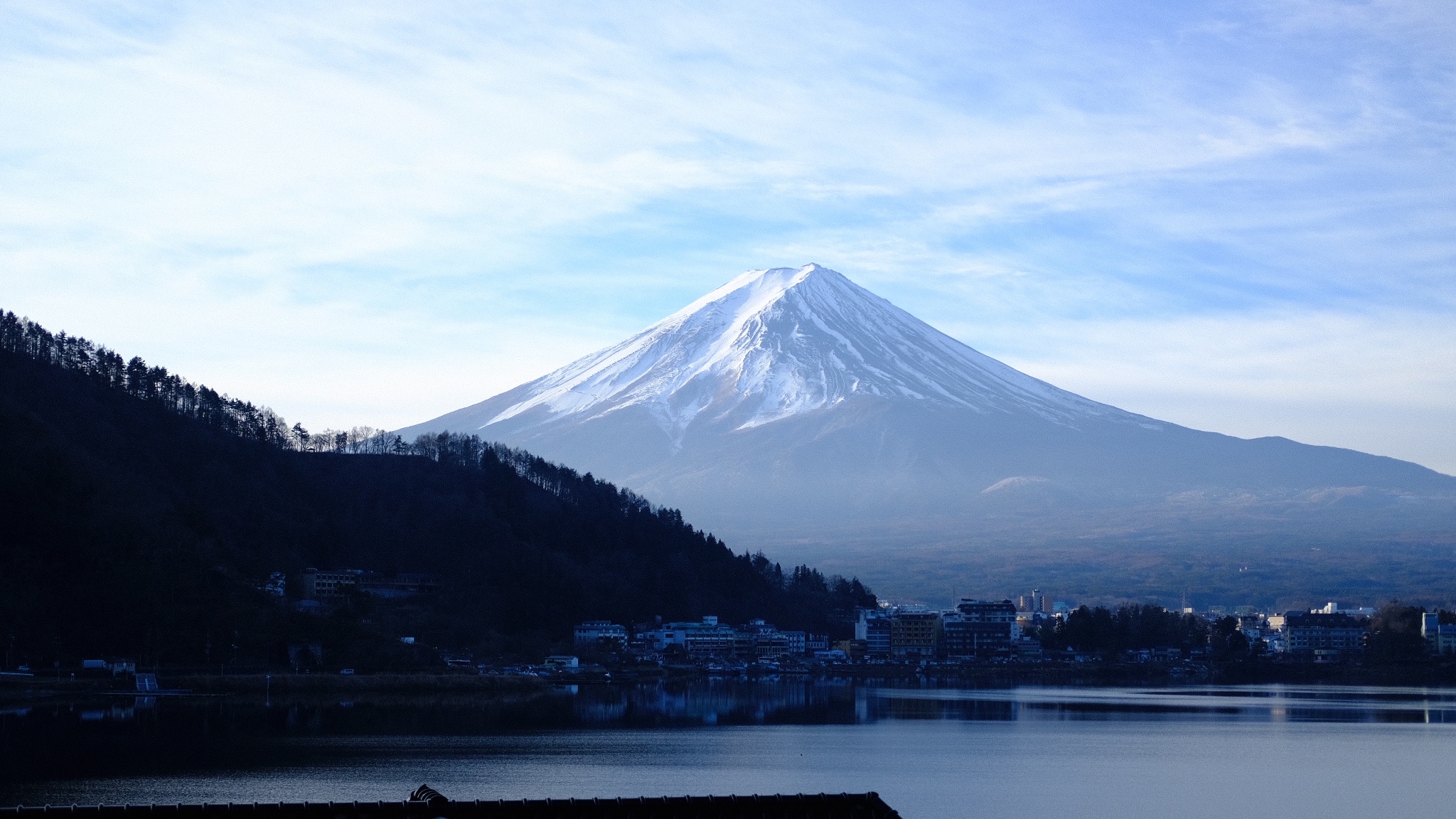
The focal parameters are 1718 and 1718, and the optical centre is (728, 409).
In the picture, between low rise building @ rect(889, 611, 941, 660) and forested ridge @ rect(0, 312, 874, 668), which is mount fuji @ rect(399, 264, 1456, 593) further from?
forested ridge @ rect(0, 312, 874, 668)

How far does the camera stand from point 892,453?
154 m

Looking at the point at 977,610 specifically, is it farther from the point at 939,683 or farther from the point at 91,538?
the point at 91,538

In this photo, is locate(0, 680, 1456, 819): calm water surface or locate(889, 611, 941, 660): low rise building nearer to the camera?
locate(0, 680, 1456, 819): calm water surface

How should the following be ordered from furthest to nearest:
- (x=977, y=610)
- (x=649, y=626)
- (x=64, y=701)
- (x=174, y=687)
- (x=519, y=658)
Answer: (x=977, y=610) < (x=649, y=626) < (x=519, y=658) < (x=174, y=687) < (x=64, y=701)

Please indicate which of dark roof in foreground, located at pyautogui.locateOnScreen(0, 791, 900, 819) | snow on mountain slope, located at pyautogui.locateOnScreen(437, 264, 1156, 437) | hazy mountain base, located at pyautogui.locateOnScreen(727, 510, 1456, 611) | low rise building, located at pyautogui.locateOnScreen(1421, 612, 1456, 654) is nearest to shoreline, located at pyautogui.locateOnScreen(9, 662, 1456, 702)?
low rise building, located at pyautogui.locateOnScreen(1421, 612, 1456, 654)

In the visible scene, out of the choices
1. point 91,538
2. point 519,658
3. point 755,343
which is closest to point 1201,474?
point 755,343

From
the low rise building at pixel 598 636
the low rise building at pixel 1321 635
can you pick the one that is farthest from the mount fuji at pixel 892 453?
the low rise building at pixel 598 636

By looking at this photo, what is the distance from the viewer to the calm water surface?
22875 millimetres

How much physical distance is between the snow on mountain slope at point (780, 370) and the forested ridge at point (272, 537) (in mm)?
66604

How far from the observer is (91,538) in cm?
4331

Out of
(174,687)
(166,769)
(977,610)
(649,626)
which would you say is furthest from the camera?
(977,610)

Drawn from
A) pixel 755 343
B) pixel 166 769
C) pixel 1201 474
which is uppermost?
pixel 755 343

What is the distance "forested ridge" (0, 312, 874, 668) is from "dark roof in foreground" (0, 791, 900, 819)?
30850 mm

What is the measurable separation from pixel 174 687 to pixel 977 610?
1942 inches
